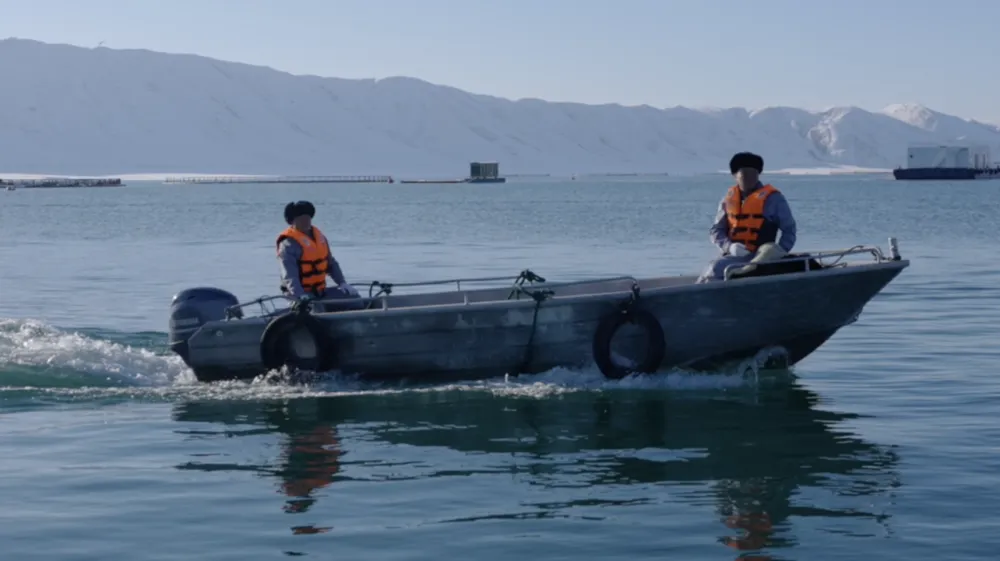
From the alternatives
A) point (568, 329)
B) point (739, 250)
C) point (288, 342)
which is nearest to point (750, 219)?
point (739, 250)

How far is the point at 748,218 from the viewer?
1520cm

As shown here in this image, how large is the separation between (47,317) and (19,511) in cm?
1396

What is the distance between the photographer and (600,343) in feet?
50.1

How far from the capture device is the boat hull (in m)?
15.2

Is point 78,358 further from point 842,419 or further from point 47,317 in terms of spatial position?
point 842,419

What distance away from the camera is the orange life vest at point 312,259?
15.9 metres

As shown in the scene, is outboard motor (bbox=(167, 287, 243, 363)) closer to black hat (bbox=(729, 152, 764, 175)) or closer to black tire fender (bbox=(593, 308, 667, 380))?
black tire fender (bbox=(593, 308, 667, 380))

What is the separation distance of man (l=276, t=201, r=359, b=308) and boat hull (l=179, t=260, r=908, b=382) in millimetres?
490

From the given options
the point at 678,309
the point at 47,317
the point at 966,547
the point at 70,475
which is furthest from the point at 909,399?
the point at 47,317

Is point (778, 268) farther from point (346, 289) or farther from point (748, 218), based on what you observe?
point (346, 289)

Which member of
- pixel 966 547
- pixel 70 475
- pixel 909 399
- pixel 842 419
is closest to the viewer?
pixel 966 547

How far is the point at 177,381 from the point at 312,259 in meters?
2.31

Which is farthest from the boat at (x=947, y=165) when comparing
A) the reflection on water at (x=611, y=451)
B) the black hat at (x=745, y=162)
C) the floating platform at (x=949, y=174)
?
the reflection on water at (x=611, y=451)

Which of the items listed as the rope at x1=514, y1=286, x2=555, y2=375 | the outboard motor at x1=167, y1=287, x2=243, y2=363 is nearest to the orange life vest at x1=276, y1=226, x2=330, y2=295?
the outboard motor at x1=167, y1=287, x2=243, y2=363
